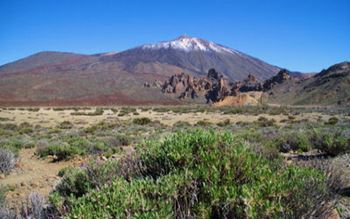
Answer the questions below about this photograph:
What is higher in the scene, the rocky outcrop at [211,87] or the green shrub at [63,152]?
the rocky outcrop at [211,87]

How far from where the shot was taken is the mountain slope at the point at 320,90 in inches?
2990

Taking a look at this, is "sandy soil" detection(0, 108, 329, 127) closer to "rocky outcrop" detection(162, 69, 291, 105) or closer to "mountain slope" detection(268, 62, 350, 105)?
"mountain slope" detection(268, 62, 350, 105)

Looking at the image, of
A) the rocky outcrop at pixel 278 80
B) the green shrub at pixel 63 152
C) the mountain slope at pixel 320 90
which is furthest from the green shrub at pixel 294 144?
the rocky outcrop at pixel 278 80

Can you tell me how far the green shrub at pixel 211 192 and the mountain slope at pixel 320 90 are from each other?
71681 mm

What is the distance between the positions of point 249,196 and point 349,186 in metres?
4.07

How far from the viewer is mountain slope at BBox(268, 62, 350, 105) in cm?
7594

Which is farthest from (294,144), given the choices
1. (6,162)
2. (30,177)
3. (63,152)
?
(6,162)

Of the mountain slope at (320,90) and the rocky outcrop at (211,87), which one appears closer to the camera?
the mountain slope at (320,90)

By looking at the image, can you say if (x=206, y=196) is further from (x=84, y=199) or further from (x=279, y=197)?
(x=84, y=199)

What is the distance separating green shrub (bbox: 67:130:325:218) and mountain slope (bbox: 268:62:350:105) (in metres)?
71.7

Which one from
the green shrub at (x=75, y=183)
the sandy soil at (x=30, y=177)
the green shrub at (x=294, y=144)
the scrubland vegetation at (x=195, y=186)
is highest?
the scrubland vegetation at (x=195, y=186)

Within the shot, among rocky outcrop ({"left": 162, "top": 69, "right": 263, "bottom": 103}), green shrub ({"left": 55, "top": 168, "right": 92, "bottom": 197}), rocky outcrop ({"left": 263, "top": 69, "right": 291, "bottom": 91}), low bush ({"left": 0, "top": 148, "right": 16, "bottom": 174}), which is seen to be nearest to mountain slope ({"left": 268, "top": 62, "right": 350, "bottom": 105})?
rocky outcrop ({"left": 263, "top": 69, "right": 291, "bottom": 91})

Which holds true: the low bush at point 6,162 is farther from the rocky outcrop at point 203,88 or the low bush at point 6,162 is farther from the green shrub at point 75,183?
the rocky outcrop at point 203,88

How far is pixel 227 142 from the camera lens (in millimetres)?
4617
